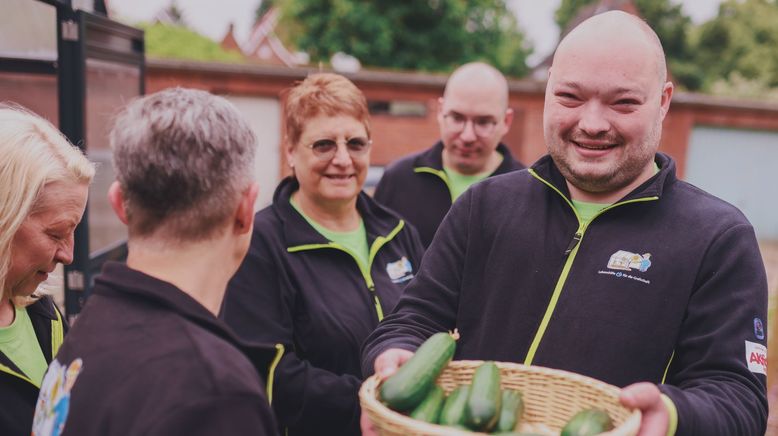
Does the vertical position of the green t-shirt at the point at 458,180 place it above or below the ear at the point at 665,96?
below

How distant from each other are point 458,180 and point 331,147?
1517mm

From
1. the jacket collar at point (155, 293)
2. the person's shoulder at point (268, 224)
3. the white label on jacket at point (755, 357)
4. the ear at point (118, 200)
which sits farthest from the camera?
the person's shoulder at point (268, 224)

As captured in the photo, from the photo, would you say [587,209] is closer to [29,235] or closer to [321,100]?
[321,100]

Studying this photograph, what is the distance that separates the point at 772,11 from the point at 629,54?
4688 cm

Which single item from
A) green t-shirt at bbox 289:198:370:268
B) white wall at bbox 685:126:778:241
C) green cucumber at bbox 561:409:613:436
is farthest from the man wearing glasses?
white wall at bbox 685:126:778:241

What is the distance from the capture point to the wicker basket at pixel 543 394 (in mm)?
1724

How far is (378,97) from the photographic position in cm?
1684

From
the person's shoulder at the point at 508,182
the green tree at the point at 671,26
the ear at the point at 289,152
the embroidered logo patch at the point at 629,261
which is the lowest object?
the embroidered logo patch at the point at 629,261

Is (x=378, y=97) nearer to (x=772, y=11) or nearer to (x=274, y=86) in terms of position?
(x=274, y=86)

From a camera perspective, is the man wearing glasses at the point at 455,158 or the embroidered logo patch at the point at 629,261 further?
the man wearing glasses at the point at 455,158

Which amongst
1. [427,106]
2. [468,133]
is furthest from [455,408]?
[427,106]

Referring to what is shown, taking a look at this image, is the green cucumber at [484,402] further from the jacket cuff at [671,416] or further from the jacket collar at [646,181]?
the jacket collar at [646,181]

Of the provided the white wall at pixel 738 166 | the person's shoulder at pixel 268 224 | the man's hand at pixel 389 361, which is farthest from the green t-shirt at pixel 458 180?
the white wall at pixel 738 166

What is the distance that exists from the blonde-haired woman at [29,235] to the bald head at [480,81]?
274 cm
